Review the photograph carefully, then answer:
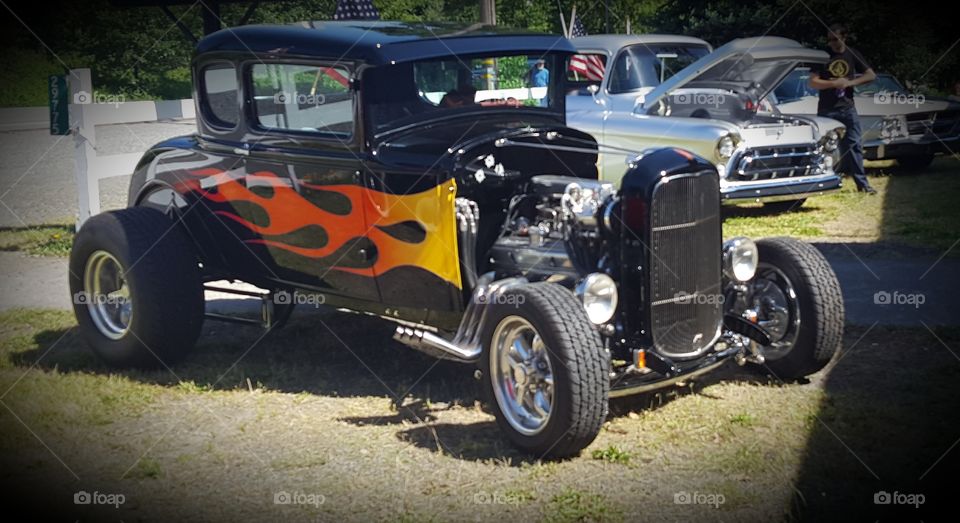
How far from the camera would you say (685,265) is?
5.27m

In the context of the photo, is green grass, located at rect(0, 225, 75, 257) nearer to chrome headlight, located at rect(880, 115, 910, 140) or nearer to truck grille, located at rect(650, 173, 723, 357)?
truck grille, located at rect(650, 173, 723, 357)

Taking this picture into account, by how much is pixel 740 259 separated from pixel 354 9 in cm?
866

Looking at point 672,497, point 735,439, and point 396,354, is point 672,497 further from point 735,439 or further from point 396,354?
point 396,354

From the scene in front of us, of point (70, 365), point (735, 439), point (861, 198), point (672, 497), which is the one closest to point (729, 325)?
point (735, 439)

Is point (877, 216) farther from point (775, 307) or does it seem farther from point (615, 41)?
point (775, 307)

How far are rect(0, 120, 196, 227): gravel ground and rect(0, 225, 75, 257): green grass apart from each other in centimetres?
44

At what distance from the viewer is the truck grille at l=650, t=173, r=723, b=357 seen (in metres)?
5.15

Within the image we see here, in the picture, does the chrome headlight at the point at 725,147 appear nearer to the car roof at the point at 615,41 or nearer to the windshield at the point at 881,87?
the car roof at the point at 615,41

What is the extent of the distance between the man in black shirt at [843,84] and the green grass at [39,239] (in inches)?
A: 324

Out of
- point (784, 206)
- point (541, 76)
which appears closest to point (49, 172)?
point (784, 206)

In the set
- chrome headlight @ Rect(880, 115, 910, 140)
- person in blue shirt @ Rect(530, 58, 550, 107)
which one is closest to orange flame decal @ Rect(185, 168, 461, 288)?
person in blue shirt @ Rect(530, 58, 550, 107)

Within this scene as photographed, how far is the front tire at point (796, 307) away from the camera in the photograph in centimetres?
556

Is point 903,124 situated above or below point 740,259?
above

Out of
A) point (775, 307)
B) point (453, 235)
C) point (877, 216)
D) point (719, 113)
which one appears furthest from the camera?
point (719, 113)
